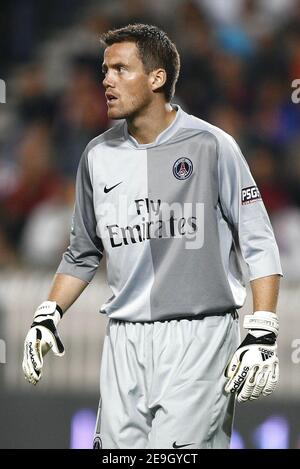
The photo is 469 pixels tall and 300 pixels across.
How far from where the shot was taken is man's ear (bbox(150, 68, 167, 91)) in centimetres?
395

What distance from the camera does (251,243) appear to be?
3.80 metres

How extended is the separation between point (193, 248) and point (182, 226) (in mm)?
82

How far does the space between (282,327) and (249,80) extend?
2.93 metres

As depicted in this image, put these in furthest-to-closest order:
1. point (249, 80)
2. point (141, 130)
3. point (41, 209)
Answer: point (249, 80)
point (41, 209)
point (141, 130)

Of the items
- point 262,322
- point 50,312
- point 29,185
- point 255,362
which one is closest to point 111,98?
point 50,312

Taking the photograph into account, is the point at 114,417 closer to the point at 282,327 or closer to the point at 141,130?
the point at 141,130

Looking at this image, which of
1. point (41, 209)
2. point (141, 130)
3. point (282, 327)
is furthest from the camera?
point (41, 209)

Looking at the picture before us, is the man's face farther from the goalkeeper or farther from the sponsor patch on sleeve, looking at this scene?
the sponsor patch on sleeve

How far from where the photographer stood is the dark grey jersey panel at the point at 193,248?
12.6ft

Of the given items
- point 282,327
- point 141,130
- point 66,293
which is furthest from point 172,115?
point 282,327

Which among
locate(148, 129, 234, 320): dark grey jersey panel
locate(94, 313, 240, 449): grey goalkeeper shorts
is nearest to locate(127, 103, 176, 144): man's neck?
locate(148, 129, 234, 320): dark grey jersey panel

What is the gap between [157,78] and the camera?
3.96m

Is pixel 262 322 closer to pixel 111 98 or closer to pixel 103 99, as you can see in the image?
pixel 111 98

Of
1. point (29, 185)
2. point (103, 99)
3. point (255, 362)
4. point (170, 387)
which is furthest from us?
point (103, 99)
